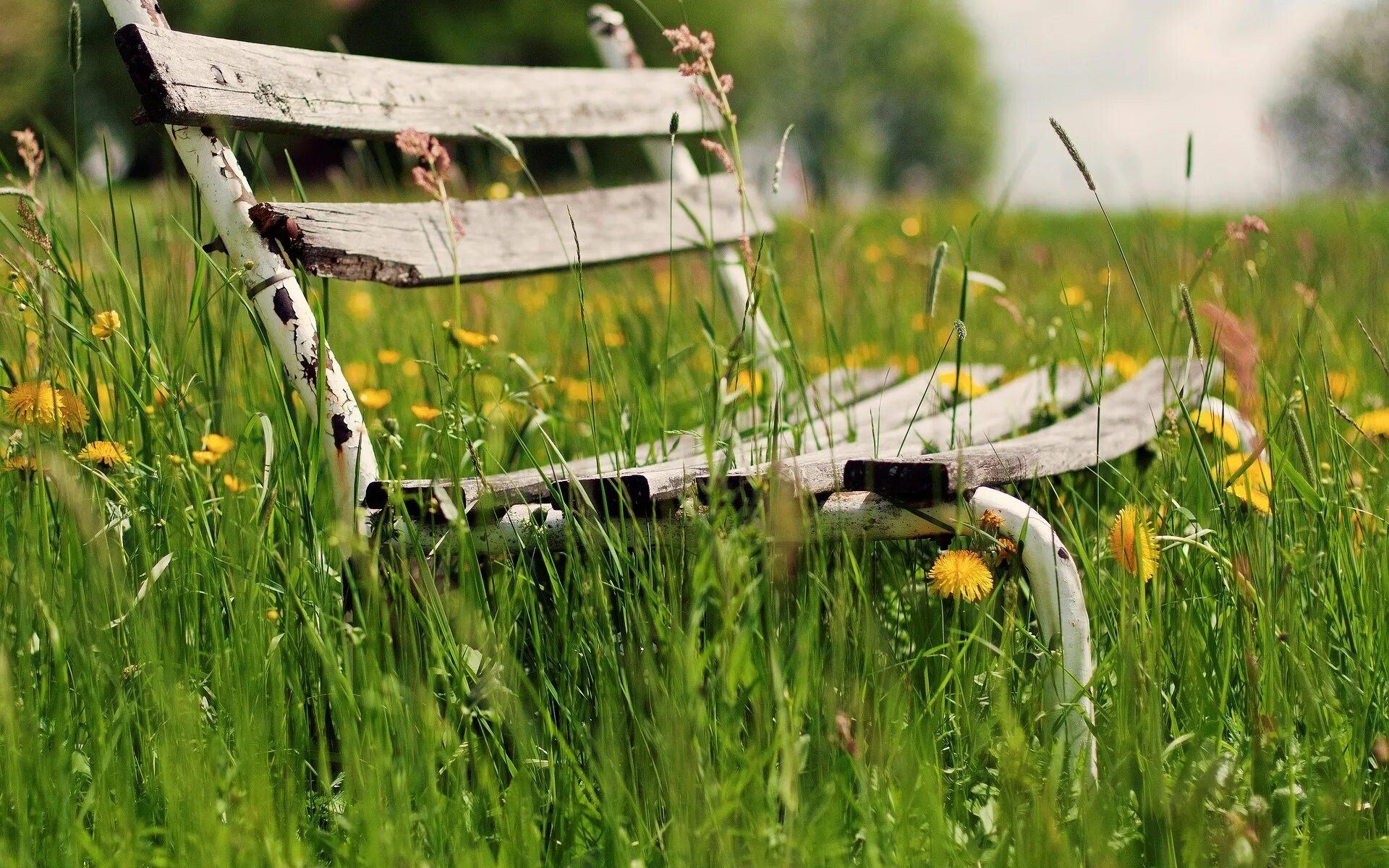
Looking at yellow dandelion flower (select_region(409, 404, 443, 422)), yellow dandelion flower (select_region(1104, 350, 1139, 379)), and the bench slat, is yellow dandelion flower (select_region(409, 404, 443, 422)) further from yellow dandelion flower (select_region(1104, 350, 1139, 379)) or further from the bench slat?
yellow dandelion flower (select_region(1104, 350, 1139, 379))

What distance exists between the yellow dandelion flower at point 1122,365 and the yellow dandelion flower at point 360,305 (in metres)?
1.84

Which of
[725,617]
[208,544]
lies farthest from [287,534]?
[725,617]

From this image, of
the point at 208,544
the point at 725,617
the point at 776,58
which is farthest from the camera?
the point at 776,58

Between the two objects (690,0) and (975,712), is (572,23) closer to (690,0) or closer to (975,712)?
(690,0)

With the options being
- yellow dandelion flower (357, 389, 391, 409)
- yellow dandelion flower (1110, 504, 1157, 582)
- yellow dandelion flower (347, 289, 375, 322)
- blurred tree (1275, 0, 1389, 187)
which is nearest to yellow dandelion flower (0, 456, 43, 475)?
yellow dandelion flower (357, 389, 391, 409)

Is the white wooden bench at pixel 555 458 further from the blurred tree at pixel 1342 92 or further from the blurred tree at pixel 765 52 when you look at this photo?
the blurred tree at pixel 1342 92

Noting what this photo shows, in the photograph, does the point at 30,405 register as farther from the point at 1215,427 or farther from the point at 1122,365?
the point at 1122,365

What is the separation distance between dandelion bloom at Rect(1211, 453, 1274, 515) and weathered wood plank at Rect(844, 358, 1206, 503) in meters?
0.13

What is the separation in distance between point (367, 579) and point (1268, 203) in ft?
6.54

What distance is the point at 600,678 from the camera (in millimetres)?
1255

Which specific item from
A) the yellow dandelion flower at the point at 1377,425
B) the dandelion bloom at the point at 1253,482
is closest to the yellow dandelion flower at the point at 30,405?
the dandelion bloom at the point at 1253,482

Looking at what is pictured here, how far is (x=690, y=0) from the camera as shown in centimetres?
2441

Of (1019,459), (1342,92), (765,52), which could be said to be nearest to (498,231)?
(1019,459)

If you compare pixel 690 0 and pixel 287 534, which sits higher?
pixel 690 0
